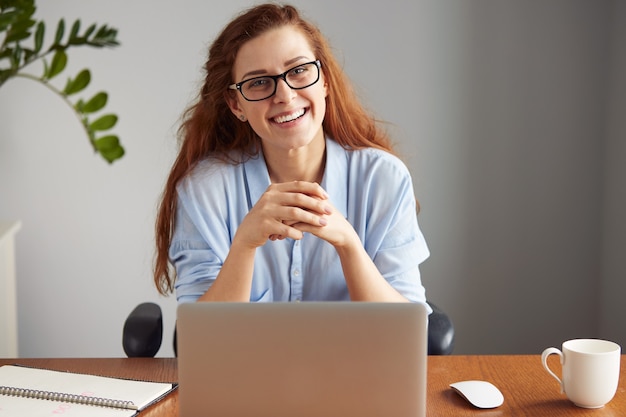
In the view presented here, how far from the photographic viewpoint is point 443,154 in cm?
290

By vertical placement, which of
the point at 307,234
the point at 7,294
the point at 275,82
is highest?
the point at 275,82

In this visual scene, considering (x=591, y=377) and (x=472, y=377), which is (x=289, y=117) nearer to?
(x=472, y=377)

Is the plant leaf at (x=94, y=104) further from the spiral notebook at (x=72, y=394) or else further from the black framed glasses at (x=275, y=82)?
the black framed glasses at (x=275, y=82)

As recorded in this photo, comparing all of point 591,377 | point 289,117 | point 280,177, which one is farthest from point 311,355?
point 280,177

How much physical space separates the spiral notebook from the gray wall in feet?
5.28

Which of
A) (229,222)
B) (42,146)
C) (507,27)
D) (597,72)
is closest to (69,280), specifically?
(42,146)

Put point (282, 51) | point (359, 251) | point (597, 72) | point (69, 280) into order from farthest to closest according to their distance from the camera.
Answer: point (69, 280), point (597, 72), point (282, 51), point (359, 251)

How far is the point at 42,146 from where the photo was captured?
2.94 metres

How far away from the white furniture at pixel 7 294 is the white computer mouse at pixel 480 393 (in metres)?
1.70

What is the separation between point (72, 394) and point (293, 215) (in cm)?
56

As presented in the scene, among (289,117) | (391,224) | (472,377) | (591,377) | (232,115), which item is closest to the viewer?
(591,377)

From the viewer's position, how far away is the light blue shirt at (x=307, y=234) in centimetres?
191

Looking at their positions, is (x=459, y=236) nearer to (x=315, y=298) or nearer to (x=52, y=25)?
(x=315, y=298)

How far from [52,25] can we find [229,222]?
1342 millimetres
